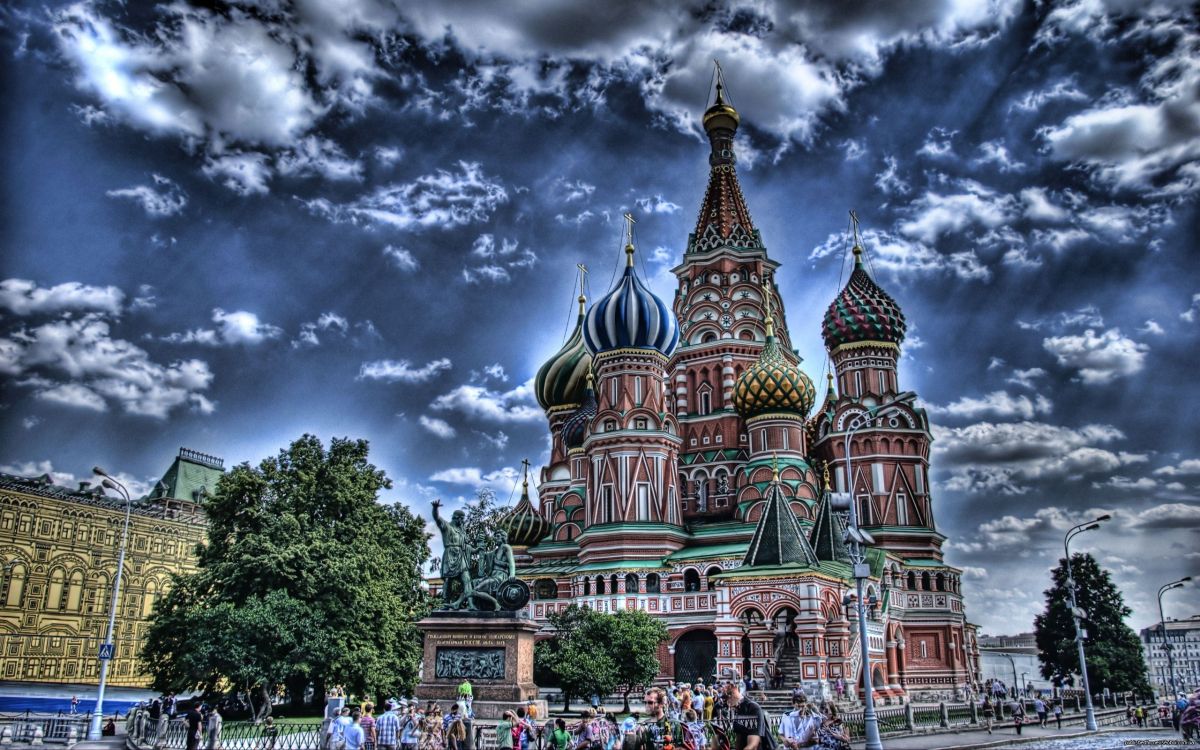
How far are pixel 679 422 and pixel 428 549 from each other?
19.9 meters

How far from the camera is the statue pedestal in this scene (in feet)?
70.0

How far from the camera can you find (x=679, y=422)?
54438 millimetres

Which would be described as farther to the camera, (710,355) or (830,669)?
(710,355)

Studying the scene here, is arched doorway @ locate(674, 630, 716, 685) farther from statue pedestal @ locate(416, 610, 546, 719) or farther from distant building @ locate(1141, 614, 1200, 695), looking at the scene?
distant building @ locate(1141, 614, 1200, 695)

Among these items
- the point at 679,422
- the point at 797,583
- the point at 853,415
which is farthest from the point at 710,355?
the point at 797,583

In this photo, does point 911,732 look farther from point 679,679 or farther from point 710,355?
point 710,355

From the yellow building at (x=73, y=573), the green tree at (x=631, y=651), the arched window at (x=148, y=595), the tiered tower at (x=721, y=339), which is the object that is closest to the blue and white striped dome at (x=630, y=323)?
the tiered tower at (x=721, y=339)

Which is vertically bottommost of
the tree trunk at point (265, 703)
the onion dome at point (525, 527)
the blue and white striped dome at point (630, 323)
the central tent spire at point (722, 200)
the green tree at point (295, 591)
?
the tree trunk at point (265, 703)

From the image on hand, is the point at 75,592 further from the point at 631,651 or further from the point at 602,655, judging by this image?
the point at 631,651

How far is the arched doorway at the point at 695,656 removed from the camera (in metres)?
40.9

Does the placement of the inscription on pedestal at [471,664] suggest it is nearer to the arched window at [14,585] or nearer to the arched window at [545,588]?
the arched window at [545,588]

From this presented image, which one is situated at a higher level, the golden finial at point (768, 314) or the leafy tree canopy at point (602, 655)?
the golden finial at point (768, 314)

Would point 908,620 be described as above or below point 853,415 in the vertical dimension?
below

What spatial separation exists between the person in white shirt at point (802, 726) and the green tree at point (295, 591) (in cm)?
1841
